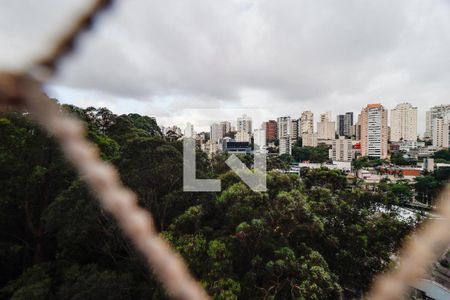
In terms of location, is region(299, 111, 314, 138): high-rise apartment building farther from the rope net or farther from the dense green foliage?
Result: the rope net

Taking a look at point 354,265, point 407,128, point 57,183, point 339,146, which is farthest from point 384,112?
point 57,183

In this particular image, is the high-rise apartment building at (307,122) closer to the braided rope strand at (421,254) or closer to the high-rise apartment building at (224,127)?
the high-rise apartment building at (224,127)

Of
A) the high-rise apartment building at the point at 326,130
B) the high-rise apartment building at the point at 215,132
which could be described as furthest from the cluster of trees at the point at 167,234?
the high-rise apartment building at the point at 326,130

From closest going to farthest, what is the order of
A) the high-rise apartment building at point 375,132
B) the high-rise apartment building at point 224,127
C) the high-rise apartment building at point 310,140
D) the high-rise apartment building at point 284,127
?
the high-rise apartment building at point 375,132 < the high-rise apartment building at point 224,127 < the high-rise apartment building at point 310,140 < the high-rise apartment building at point 284,127

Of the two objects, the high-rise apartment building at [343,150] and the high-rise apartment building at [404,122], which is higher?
the high-rise apartment building at [404,122]

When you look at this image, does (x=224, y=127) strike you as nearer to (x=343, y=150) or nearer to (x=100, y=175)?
(x=343, y=150)
